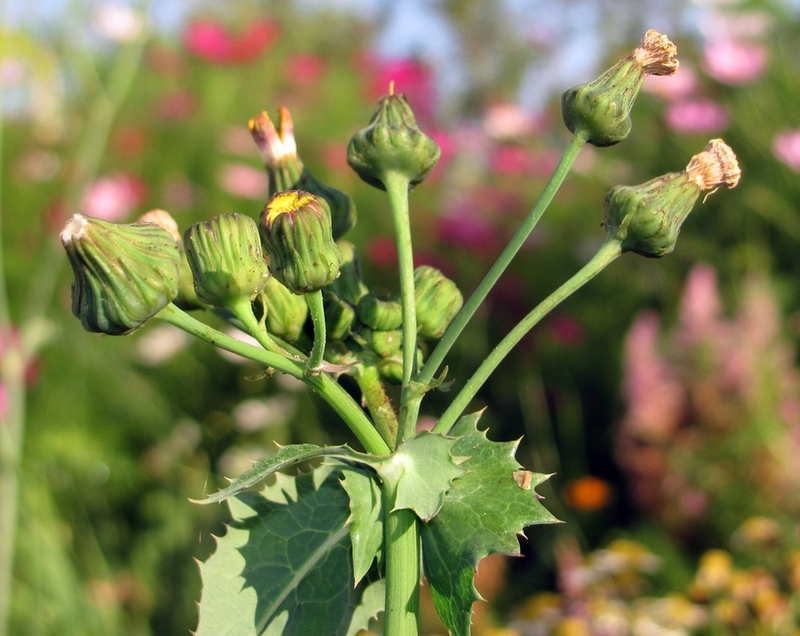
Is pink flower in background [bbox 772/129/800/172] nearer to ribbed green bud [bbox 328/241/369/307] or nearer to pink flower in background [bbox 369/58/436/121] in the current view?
pink flower in background [bbox 369/58/436/121]

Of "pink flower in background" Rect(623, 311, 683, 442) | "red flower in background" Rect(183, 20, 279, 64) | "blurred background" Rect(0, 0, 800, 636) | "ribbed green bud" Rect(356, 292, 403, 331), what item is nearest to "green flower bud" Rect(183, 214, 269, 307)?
"ribbed green bud" Rect(356, 292, 403, 331)

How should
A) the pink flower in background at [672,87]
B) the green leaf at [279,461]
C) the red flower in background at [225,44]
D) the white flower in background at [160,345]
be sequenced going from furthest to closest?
the red flower in background at [225,44] < the pink flower in background at [672,87] < the white flower in background at [160,345] < the green leaf at [279,461]

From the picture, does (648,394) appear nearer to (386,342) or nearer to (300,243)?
(386,342)

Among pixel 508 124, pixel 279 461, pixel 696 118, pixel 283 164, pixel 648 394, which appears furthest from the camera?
pixel 508 124

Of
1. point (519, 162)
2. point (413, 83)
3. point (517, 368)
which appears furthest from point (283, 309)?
point (413, 83)

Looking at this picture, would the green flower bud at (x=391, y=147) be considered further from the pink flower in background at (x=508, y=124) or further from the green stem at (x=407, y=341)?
the pink flower in background at (x=508, y=124)

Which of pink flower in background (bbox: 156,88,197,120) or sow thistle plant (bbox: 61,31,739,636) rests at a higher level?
pink flower in background (bbox: 156,88,197,120)

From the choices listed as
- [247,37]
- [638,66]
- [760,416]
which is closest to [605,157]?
[760,416]

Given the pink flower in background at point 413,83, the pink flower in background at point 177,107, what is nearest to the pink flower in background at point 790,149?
the pink flower in background at point 413,83
